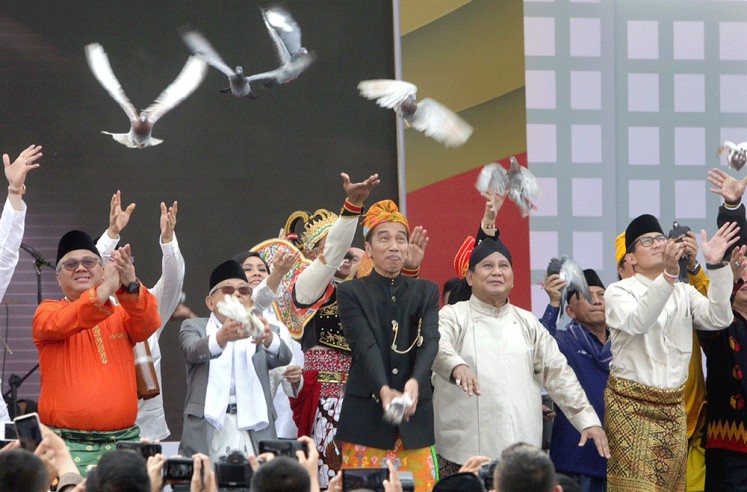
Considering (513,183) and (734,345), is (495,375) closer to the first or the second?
(734,345)

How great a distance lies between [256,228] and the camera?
6871 millimetres

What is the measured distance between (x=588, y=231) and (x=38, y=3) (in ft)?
11.1

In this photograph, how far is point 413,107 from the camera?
18.1 feet

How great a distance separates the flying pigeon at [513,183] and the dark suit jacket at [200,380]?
135cm

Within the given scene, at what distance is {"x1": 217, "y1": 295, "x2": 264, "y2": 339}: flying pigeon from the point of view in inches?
182

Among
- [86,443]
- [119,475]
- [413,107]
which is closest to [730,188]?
[413,107]

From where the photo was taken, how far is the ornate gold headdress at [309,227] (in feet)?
20.3

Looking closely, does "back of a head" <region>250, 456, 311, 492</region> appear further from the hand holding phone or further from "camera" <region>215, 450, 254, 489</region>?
the hand holding phone

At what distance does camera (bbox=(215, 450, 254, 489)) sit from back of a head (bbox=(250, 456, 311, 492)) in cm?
55

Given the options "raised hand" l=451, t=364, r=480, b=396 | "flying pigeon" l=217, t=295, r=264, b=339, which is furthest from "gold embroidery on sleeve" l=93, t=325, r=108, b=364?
"raised hand" l=451, t=364, r=480, b=396

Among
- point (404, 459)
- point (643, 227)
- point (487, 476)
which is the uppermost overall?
point (643, 227)

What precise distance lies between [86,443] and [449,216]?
299cm

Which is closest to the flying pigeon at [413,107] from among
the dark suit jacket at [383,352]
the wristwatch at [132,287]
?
the dark suit jacket at [383,352]

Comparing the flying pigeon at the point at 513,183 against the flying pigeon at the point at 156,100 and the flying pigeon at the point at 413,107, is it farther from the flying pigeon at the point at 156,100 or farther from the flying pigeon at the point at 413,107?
the flying pigeon at the point at 156,100
